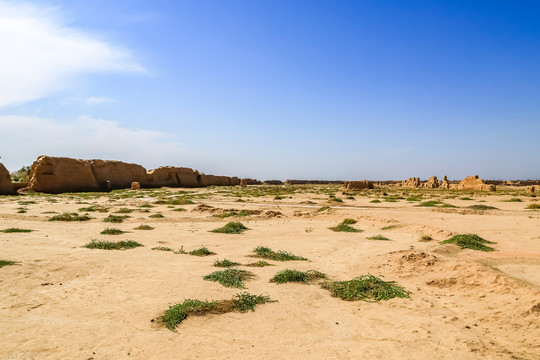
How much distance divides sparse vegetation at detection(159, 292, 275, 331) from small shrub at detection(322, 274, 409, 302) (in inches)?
63.6

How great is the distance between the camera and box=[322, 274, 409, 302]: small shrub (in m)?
6.78

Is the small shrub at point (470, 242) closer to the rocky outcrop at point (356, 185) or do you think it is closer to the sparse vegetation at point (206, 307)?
the sparse vegetation at point (206, 307)

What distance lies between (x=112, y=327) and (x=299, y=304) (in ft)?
11.2

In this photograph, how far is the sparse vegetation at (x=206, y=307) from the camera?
18.0 feet

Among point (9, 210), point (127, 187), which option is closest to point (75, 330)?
point (9, 210)

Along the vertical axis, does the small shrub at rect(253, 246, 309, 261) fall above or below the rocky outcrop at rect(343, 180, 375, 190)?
below

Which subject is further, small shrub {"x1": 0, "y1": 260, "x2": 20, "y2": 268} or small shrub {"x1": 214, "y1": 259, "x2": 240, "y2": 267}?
small shrub {"x1": 214, "y1": 259, "x2": 240, "y2": 267}

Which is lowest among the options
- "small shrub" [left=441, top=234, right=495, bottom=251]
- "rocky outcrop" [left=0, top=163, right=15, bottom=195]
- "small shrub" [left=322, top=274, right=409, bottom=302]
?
"small shrub" [left=322, top=274, right=409, bottom=302]

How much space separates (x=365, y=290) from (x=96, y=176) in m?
55.9

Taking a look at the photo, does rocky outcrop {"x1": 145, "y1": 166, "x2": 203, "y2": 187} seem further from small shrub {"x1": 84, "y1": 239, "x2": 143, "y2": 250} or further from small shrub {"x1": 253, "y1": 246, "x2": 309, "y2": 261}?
small shrub {"x1": 253, "y1": 246, "x2": 309, "y2": 261}

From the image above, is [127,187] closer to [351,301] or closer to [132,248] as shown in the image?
[132,248]

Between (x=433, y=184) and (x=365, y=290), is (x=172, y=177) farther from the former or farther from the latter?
(x=365, y=290)

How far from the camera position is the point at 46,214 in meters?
20.8

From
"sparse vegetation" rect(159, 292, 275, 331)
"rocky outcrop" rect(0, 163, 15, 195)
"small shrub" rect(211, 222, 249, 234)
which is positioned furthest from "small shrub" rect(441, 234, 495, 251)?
"rocky outcrop" rect(0, 163, 15, 195)
